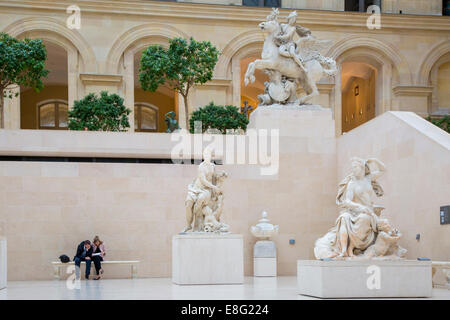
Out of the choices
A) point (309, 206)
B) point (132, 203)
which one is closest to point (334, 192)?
point (309, 206)

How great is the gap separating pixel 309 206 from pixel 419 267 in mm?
8392

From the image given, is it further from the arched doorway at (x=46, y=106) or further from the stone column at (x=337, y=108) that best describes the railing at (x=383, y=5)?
the arched doorway at (x=46, y=106)

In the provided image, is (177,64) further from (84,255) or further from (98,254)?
(84,255)

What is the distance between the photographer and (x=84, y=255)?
17922mm

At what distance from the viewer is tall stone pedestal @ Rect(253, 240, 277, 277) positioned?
19.2 m

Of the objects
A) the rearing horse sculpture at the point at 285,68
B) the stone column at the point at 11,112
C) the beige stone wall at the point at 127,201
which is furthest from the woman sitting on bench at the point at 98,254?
the stone column at the point at 11,112

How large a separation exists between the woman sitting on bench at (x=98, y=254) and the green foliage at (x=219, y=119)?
6.98 meters

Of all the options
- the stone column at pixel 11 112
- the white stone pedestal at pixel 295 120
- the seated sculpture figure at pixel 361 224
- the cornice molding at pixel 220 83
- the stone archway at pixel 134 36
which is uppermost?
the stone archway at pixel 134 36

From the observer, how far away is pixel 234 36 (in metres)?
32.0

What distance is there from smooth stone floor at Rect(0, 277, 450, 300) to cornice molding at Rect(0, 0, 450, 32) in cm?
1682

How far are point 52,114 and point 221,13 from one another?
11401mm

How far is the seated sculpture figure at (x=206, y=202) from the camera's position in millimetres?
16078

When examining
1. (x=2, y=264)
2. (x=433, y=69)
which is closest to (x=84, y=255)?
(x=2, y=264)
